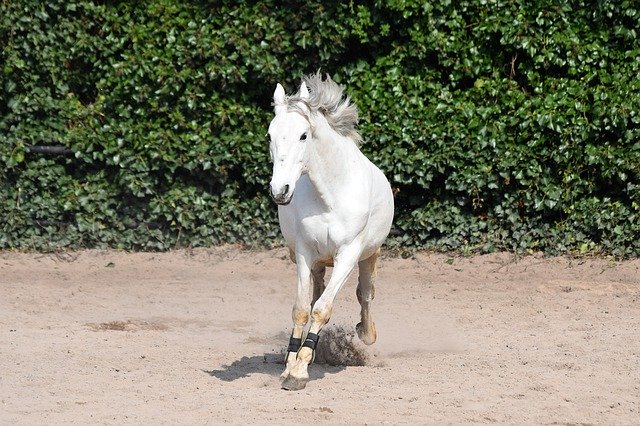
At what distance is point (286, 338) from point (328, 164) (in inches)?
84.8

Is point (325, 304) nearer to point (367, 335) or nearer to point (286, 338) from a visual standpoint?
point (367, 335)

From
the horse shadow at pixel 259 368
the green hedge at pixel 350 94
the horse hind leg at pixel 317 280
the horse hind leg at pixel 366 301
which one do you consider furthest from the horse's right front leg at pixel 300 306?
the green hedge at pixel 350 94

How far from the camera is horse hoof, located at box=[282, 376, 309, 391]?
6398 millimetres

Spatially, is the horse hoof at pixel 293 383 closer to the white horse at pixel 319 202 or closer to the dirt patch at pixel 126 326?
the white horse at pixel 319 202

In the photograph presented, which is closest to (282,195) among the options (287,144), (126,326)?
(287,144)

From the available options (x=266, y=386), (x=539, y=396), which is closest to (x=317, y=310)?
(x=266, y=386)

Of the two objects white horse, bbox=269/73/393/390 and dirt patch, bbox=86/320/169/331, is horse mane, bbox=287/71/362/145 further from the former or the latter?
dirt patch, bbox=86/320/169/331

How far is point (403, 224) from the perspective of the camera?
10.6 m

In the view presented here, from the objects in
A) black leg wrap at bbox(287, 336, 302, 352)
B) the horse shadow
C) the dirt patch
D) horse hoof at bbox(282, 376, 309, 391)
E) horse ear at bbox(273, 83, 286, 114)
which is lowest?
the dirt patch

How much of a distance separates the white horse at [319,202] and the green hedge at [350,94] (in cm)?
344

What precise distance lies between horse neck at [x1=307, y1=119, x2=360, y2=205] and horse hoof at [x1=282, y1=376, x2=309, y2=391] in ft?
3.62

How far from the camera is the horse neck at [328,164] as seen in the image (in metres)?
6.46

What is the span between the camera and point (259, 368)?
23.2 ft

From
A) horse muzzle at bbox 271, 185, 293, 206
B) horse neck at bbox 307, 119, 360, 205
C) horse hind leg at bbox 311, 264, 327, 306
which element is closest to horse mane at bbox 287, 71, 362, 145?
horse neck at bbox 307, 119, 360, 205
